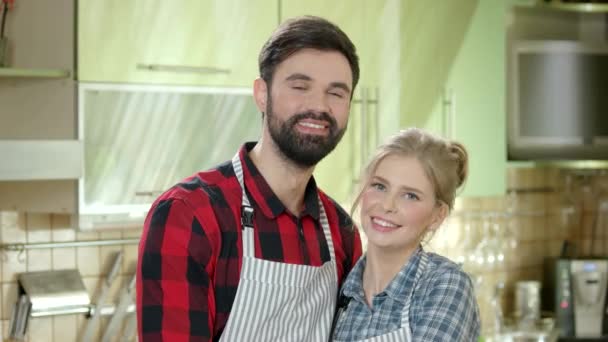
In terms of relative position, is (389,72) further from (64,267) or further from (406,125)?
(64,267)

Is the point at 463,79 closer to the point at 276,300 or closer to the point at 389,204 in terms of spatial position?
the point at 389,204

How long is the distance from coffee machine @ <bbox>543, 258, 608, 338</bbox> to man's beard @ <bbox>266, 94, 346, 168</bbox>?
2.80 metres

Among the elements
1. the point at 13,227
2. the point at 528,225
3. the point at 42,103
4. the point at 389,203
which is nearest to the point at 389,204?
the point at 389,203

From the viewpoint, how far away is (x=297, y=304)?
1786 millimetres

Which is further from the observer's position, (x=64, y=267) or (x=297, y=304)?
(x=64, y=267)

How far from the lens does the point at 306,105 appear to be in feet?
5.61

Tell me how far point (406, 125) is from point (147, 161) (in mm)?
970

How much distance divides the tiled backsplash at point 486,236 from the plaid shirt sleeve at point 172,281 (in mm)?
1467

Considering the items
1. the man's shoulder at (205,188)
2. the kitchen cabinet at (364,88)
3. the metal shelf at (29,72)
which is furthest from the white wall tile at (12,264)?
the man's shoulder at (205,188)

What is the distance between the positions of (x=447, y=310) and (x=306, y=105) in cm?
42

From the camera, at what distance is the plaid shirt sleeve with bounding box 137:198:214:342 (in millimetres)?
1566

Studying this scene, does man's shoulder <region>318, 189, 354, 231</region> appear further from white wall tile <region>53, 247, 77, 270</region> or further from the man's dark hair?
white wall tile <region>53, 247, 77, 270</region>

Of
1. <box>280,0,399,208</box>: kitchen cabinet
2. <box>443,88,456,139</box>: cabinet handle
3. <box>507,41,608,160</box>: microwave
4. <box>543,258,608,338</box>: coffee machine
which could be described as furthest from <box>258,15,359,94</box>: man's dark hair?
<box>543,258,608,338</box>: coffee machine

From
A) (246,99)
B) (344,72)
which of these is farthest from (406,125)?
(344,72)
